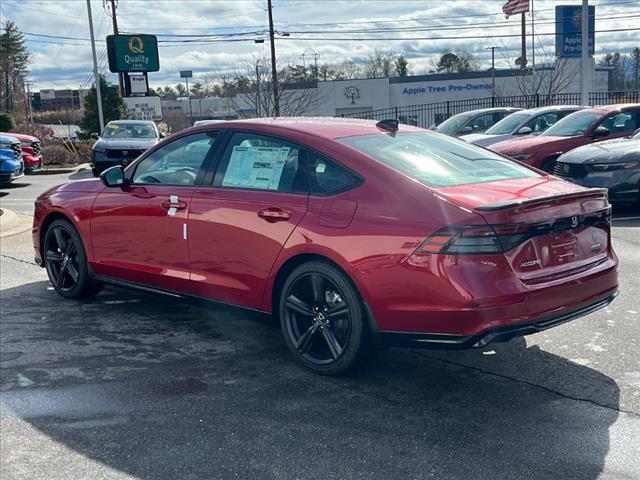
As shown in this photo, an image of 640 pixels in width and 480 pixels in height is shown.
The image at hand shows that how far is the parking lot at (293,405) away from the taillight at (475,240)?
2.96 ft

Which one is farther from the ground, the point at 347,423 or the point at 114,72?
the point at 114,72

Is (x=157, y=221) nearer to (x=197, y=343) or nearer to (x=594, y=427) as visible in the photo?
(x=197, y=343)

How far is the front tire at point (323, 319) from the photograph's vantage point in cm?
446

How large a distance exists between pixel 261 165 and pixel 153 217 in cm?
107

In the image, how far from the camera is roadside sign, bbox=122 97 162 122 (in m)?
33.5

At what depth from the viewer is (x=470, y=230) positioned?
4.01m

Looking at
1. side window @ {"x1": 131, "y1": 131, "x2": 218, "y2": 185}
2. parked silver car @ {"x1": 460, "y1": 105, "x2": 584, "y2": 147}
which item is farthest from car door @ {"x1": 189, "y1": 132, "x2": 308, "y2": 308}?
parked silver car @ {"x1": 460, "y1": 105, "x2": 584, "y2": 147}

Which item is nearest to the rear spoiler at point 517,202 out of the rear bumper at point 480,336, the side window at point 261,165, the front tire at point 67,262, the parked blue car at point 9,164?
the rear bumper at point 480,336

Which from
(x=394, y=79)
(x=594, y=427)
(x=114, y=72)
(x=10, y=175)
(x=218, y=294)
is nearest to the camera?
(x=594, y=427)

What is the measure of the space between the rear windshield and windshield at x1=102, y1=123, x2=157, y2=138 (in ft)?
55.4

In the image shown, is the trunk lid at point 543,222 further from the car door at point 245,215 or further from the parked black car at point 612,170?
the parked black car at point 612,170

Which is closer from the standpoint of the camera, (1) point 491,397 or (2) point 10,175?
(1) point 491,397

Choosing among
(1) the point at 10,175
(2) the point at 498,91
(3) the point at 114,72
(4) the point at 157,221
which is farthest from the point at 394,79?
(4) the point at 157,221

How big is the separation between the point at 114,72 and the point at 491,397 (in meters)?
33.9
